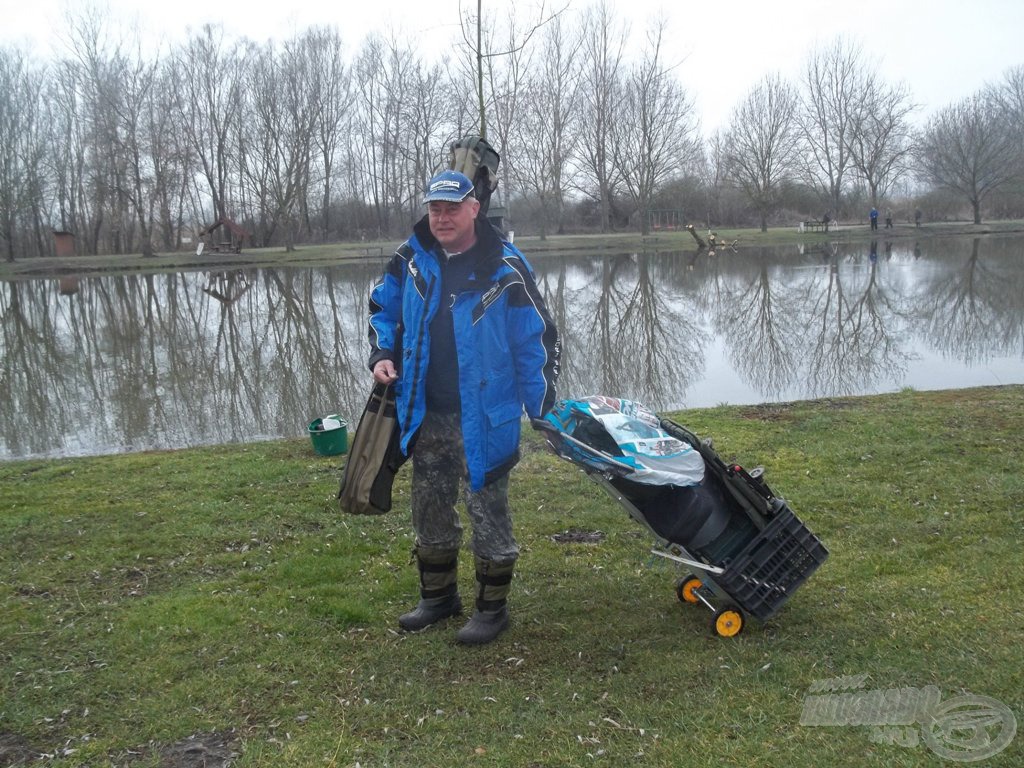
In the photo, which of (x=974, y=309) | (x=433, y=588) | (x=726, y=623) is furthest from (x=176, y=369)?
(x=974, y=309)

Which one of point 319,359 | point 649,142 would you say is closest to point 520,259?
point 319,359

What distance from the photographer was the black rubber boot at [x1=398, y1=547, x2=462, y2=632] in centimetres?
404

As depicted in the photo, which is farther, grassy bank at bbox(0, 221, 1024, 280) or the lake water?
grassy bank at bbox(0, 221, 1024, 280)

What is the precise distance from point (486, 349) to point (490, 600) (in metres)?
1.17

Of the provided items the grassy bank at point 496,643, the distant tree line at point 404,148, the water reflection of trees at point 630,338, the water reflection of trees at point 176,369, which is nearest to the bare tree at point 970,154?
the distant tree line at point 404,148

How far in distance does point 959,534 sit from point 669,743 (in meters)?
2.67

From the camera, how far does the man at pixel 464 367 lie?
12.2 feet

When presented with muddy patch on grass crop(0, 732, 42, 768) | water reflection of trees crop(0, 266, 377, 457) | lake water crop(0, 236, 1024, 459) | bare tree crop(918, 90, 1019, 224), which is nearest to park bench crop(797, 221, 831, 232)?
bare tree crop(918, 90, 1019, 224)

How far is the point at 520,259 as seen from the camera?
153 inches

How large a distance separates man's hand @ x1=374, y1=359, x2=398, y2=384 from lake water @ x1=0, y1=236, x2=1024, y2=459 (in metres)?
6.03

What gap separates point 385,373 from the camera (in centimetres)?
381

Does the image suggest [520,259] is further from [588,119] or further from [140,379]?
[588,119]

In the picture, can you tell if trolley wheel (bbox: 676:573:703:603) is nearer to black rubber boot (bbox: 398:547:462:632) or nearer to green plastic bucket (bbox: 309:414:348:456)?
black rubber boot (bbox: 398:547:462:632)

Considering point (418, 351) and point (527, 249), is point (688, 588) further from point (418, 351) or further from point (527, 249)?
point (527, 249)
